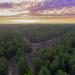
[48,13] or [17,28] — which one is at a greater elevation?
[48,13]

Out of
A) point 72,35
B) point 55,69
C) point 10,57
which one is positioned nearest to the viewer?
point 55,69

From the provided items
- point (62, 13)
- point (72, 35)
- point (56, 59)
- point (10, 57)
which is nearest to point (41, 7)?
point (62, 13)

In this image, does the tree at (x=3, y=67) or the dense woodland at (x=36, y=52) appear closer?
the dense woodland at (x=36, y=52)

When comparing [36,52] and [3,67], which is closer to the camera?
[3,67]

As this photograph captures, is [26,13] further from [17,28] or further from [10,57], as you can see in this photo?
[10,57]

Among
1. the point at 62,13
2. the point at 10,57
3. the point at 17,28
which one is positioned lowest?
the point at 10,57

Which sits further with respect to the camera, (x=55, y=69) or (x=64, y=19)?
(x=64, y=19)

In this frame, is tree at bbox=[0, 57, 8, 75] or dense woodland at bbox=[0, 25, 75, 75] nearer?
dense woodland at bbox=[0, 25, 75, 75]

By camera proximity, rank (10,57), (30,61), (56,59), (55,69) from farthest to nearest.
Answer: (10,57) → (30,61) → (56,59) → (55,69)
